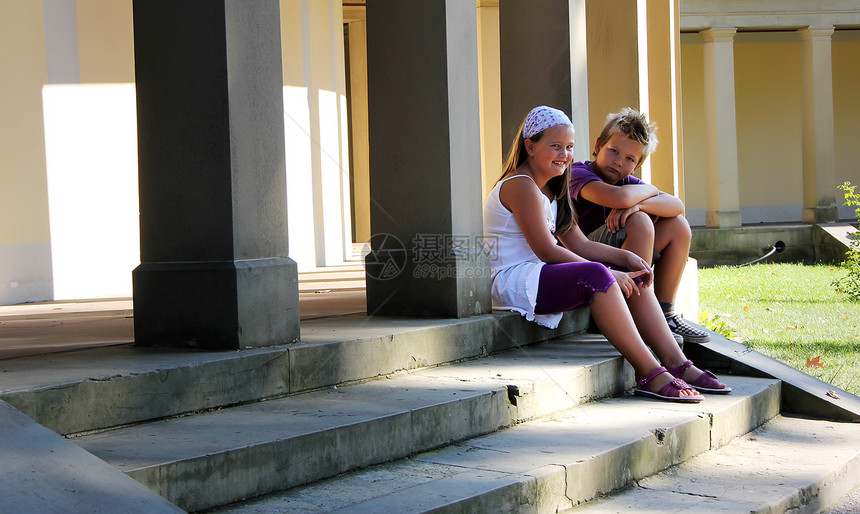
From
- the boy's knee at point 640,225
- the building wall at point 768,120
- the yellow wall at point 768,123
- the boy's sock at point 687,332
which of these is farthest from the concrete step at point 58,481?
the yellow wall at point 768,123

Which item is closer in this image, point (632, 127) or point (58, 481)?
point (58, 481)

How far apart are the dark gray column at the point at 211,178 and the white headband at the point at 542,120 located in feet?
4.52

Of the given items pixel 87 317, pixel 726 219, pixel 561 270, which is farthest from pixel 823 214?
pixel 87 317

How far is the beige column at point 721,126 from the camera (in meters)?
16.3

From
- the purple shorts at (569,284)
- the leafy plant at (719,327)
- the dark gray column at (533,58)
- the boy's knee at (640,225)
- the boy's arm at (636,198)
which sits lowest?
the leafy plant at (719,327)

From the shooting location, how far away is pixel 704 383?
3.89 m

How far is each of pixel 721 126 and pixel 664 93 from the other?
26.2ft

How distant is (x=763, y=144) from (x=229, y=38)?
61.6 feet

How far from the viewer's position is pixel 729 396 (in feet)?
12.8

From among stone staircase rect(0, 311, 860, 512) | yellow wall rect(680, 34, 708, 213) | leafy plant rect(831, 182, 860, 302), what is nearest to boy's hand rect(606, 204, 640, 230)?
stone staircase rect(0, 311, 860, 512)

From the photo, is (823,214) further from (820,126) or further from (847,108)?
(847,108)

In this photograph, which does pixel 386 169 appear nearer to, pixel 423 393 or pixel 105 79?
pixel 423 393

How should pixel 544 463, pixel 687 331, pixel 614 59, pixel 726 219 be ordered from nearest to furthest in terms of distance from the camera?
pixel 544 463 → pixel 687 331 → pixel 614 59 → pixel 726 219

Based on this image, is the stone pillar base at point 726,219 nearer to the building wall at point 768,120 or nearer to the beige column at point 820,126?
the beige column at point 820,126
